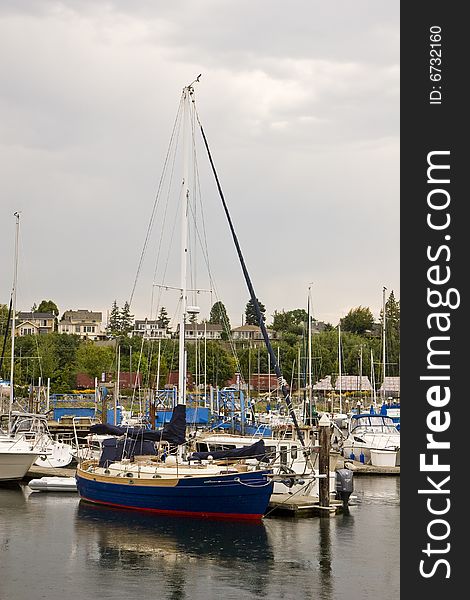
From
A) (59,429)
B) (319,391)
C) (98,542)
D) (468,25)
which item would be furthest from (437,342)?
(319,391)

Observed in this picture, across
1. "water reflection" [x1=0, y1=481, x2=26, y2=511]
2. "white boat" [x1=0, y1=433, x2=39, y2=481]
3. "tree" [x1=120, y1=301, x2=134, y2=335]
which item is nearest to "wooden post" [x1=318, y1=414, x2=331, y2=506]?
"water reflection" [x1=0, y1=481, x2=26, y2=511]

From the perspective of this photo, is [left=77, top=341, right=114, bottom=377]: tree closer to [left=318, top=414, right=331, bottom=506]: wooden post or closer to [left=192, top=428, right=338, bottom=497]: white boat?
[left=192, top=428, right=338, bottom=497]: white boat

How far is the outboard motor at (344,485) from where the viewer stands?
109ft

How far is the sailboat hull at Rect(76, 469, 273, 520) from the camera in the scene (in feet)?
98.5

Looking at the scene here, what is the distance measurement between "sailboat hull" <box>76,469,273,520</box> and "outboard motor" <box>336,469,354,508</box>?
393 cm

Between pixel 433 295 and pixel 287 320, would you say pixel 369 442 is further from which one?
pixel 287 320

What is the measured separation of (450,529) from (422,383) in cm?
251

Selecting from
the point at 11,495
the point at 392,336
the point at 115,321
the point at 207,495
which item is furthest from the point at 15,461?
the point at 115,321

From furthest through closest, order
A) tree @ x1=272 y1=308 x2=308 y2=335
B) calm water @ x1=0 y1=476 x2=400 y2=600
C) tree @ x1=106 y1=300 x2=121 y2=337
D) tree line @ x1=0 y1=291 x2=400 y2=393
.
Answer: tree @ x1=272 y1=308 x2=308 y2=335, tree @ x1=106 y1=300 x2=121 y2=337, tree line @ x1=0 y1=291 x2=400 y2=393, calm water @ x1=0 y1=476 x2=400 y2=600

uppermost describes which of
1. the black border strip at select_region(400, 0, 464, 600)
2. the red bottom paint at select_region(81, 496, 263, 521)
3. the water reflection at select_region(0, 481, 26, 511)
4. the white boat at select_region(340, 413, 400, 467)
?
the black border strip at select_region(400, 0, 464, 600)

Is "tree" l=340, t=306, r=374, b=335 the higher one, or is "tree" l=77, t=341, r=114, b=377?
"tree" l=340, t=306, r=374, b=335

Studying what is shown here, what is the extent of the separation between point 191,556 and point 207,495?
4794 millimetres

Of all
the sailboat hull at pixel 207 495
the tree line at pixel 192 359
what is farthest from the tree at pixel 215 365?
the sailboat hull at pixel 207 495

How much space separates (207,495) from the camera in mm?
30375
